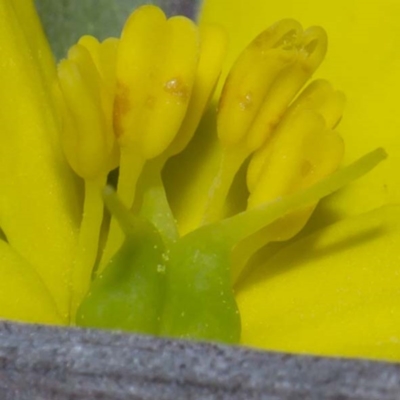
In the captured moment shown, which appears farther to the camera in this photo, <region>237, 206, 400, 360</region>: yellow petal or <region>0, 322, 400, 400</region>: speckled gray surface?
<region>237, 206, 400, 360</region>: yellow petal

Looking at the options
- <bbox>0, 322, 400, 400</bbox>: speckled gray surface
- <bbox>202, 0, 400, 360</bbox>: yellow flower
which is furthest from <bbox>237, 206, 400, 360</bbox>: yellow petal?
<bbox>0, 322, 400, 400</bbox>: speckled gray surface

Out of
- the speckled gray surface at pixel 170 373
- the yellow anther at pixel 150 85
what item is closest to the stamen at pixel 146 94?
the yellow anther at pixel 150 85

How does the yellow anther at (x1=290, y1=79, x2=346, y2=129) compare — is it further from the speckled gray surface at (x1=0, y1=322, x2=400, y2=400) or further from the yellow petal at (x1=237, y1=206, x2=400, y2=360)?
the speckled gray surface at (x1=0, y1=322, x2=400, y2=400)

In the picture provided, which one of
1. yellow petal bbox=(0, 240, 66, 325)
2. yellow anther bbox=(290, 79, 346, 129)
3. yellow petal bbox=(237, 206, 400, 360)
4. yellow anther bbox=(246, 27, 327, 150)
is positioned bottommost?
yellow petal bbox=(237, 206, 400, 360)

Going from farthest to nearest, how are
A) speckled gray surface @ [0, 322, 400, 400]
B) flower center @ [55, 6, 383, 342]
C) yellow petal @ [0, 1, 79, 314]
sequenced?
yellow petal @ [0, 1, 79, 314], flower center @ [55, 6, 383, 342], speckled gray surface @ [0, 322, 400, 400]

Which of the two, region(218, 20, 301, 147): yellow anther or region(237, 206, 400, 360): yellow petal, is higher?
region(218, 20, 301, 147): yellow anther

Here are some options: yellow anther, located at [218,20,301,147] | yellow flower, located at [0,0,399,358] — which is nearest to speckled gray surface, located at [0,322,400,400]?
yellow flower, located at [0,0,399,358]

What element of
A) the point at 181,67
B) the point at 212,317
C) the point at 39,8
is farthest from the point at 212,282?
the point at 39,8

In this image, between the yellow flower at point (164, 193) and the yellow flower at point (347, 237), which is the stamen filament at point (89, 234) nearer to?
the yellow flower at point (164, 193)

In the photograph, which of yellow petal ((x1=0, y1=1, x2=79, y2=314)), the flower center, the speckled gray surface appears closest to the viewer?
the speckled gray surface
